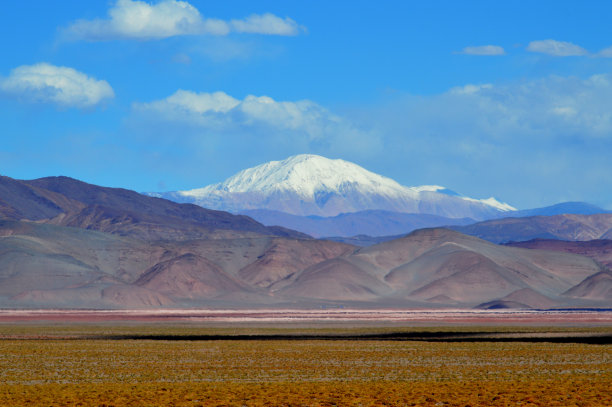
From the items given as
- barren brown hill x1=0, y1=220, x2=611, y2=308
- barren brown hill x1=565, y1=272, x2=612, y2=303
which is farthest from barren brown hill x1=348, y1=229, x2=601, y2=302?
barren brown hill x1=565, y1=272, x2=612, y2=303

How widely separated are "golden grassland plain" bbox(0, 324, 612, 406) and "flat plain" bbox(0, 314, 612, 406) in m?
0.05

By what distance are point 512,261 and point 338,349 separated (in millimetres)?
144116

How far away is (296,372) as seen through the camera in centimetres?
4106

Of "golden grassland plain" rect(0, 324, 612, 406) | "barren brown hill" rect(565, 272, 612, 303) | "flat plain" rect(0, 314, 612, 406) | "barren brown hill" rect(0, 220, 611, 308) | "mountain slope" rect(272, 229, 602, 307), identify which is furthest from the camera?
"mountain slope" rect(272, 229, 602, 307)

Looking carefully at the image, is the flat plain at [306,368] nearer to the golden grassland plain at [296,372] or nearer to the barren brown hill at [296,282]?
the golden grassland plain at [296,372]

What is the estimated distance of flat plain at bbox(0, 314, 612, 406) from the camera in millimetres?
30875

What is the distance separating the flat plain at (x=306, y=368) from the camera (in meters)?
30.9

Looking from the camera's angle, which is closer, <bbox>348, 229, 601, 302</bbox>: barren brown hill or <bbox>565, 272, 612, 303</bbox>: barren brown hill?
<bbox>565, 272, 612, 303</bbox>: barren brown hill

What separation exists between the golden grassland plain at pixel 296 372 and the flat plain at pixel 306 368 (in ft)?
0.17

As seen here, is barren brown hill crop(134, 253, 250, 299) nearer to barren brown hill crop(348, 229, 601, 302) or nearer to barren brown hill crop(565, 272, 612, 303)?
barren brown hill crop(348, 229, 601, 302)

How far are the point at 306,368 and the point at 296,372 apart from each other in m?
2.03

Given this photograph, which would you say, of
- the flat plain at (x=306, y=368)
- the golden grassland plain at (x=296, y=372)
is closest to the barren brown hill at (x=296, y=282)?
the flat plain at (x=306, y=368)

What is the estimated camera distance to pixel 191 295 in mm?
167125

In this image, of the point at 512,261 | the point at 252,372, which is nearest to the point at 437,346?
the point at 252,372
